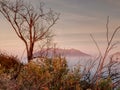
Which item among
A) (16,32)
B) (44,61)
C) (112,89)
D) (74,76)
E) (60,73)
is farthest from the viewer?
(16,32)

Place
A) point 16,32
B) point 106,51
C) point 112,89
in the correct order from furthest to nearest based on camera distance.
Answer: point 16,32 → point 112,89 → point 106,51

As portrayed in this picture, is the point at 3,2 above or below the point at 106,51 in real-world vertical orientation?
above

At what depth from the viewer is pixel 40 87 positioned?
7398 millimetres

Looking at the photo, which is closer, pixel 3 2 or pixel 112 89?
pixel 112 89

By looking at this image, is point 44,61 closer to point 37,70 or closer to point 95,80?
point 37,70

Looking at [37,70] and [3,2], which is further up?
[3,2]

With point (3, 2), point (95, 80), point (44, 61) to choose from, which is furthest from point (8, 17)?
point (95, 80)

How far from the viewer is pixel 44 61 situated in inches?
360

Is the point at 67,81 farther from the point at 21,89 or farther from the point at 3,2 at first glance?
the point at 3,2

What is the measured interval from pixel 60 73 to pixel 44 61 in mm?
1064

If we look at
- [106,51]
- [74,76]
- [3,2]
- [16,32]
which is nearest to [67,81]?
[74,76]

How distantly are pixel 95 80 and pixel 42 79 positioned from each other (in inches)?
52.5

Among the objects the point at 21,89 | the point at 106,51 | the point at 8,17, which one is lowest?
the point at 21,89

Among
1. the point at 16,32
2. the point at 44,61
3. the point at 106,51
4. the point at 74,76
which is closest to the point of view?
the point at 106,51
